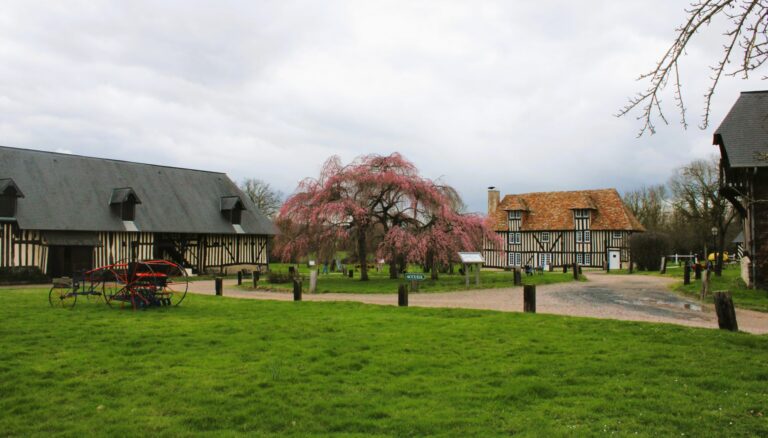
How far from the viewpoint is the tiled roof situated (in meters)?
44.7

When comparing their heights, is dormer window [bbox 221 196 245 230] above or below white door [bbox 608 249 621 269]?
above

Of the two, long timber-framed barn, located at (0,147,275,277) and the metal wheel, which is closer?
the metal wheel

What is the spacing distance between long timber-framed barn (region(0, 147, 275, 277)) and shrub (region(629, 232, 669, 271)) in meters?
24.7

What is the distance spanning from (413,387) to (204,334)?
4.58 meters

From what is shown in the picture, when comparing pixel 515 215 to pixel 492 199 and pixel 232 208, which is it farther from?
pixel 232 208

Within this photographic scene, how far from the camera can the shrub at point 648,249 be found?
132 ft

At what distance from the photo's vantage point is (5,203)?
26.8m

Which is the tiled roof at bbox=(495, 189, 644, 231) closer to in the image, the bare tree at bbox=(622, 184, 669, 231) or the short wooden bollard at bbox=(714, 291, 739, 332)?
the bare tree at bbox=(622, 184, 669, 231)

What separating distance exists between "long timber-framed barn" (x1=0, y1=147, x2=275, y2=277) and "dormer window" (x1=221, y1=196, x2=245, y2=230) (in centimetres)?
6

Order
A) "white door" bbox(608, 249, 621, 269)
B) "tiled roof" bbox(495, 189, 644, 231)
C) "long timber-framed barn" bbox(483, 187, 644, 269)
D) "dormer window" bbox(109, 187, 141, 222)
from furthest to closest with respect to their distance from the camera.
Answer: "tiled roof" bbox(495, 189, 644, 231) < "long timber-framed barn" bbox(483, 187, 644, 269) < "white door" bbox(608, 249, 621, 269) < "dormer window" bbox(109, 187, 141, 222)

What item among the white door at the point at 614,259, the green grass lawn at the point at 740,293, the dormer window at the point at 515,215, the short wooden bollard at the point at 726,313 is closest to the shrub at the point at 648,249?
the white door at the point at 614,259

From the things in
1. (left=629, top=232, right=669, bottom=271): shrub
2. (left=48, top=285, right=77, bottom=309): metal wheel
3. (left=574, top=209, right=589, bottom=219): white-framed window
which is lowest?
(left=48, top=285, right=77, bottom=309): metal wheel

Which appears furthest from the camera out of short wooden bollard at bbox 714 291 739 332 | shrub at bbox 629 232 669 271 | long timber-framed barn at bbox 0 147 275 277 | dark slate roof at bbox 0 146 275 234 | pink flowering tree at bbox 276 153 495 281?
shrub at bbox 629 232 669 271

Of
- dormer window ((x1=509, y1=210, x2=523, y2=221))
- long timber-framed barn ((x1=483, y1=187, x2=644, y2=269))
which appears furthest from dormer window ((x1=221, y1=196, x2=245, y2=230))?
dormer window ((x1=509, y1=210, x2=523, y2=221))
